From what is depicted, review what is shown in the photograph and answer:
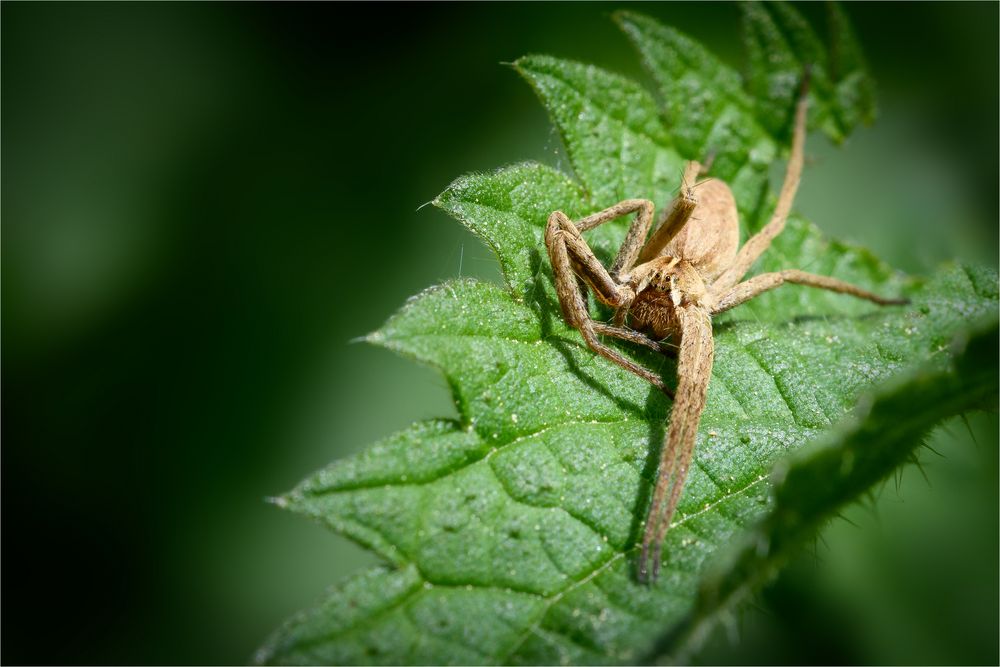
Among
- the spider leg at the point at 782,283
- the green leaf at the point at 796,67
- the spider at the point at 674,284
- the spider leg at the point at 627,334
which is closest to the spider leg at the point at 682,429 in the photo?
the spider at the point at 674,284

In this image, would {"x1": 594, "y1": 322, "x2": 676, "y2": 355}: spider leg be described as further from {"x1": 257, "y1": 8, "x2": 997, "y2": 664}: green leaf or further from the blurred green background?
the blurred green background

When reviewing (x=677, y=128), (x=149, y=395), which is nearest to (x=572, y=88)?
(x=677, y=128)

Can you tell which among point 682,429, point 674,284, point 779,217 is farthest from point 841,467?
point 779,217

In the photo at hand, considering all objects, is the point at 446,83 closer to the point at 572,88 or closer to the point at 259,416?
the point at 572,88

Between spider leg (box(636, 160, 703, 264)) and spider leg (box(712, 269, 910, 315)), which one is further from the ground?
spider leg (box(636, 160, 703, 264))

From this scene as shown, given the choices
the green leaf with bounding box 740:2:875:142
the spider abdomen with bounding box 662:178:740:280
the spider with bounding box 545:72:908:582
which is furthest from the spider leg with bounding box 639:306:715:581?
the green leaf with bounding box 740:2:875:142

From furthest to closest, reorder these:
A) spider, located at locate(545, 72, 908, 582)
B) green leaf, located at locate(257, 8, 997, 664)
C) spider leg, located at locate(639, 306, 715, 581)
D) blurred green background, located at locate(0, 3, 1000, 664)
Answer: blurred green background, located at locate(0, 3, 1000, 664) < spider, located at locate(545, 72, 908, 582) < spider leg, located at locate(639, 306, 715, 581) < green leaf, located at locate(257, 8, 997, 664)

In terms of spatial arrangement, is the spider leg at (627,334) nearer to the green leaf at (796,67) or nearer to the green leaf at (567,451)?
the green leaf at (567,451)

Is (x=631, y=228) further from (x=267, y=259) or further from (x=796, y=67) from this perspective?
(x=267, y=259)

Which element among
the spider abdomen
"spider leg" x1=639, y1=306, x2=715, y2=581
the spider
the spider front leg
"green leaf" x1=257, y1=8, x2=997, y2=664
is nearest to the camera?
"green leaf" x1=257, y1=8, x2=997, y2=664
